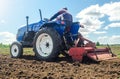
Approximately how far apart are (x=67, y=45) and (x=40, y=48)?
147 centimetres

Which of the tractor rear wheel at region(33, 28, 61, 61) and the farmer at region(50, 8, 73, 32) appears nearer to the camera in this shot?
the tractor rear wheel at region(33, 28, 61, 61)

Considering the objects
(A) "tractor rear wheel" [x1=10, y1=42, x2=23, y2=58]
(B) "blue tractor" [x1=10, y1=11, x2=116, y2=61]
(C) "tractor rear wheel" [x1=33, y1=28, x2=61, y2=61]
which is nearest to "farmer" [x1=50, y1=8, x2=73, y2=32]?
(B) "blue tractor" [x1=10, y1=11, x2=116, y2=61]

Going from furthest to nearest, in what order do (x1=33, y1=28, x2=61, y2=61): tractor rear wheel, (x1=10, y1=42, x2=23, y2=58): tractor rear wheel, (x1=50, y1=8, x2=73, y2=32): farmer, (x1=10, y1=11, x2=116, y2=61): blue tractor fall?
(x1=10, y1=42, x2=23, y2=58): tractor rear wheel < (x1=50, y1=8, x2=73, y2=32): farmer < (x1=33, y1=28, x2=61, y2=61): tractor rear wheel < (x1=10, y1=11, x2=116, y2=61): blue tractor

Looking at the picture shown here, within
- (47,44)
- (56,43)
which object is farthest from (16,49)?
(56,43)

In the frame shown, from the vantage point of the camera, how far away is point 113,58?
10.6 m

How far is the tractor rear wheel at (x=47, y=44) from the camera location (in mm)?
10695

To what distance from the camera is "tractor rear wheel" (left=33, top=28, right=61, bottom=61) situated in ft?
35.1

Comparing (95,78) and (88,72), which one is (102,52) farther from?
(95,78)

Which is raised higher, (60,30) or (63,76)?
(60,30)

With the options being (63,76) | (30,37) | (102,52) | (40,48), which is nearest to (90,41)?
(102,52)

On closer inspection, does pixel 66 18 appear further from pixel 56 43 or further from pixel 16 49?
pixel 16 49

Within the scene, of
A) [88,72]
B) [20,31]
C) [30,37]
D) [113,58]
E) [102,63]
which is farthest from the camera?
[20,31]

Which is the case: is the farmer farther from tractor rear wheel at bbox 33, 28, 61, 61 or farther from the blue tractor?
tractor rear wheel at bbox 33, 28, 61, 61

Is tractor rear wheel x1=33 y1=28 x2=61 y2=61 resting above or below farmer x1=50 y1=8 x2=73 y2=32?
below
